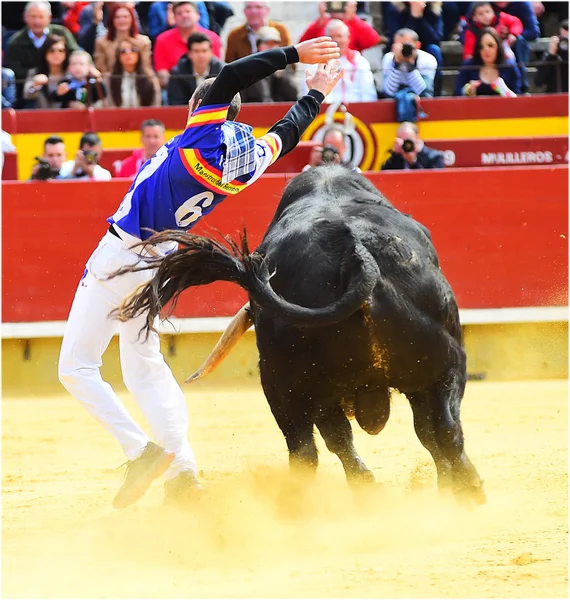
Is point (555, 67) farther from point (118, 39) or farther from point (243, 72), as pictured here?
point (243, 72)

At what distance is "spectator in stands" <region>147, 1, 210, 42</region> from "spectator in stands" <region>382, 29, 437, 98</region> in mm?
1601

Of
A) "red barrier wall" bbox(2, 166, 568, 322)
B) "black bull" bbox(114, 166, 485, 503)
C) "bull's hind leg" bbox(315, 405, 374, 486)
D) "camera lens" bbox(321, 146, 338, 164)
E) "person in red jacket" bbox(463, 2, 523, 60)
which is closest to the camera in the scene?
"black bull" bbox(114, 166, 485, 503)

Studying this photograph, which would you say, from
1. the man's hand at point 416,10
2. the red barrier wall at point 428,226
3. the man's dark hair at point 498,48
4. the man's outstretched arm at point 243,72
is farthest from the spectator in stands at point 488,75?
the man's outstretched arm at point 243,72

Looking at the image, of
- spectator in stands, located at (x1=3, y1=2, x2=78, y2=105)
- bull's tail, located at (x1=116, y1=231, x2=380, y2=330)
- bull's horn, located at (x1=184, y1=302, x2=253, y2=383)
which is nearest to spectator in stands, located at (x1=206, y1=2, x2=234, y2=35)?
spectator in stands, located at (x1=3, y1=2, x2=78, y2=105)

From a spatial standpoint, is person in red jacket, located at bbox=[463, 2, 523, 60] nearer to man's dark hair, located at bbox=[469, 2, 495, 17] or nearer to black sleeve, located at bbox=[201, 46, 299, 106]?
man's dark hair, located at bbox=[469, 2, 495, 17]

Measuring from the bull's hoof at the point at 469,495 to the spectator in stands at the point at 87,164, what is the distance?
15.1ft

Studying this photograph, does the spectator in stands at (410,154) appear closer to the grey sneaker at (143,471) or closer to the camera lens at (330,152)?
the camera lens at (330,152)

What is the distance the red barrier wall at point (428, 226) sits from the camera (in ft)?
25.5

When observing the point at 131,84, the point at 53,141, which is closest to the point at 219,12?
the point at 131,84

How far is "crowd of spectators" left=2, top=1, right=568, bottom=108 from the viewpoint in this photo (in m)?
8.62

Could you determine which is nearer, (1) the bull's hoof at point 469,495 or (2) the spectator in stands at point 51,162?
(1) the bull's hoof at point 469,495

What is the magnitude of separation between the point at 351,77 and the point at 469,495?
529 cm

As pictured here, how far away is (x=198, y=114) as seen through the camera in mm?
3695

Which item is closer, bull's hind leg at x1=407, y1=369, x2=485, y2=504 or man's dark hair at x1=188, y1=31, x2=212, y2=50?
bull's hind leg at x1=407, y1=369, x2=485, y2=504
